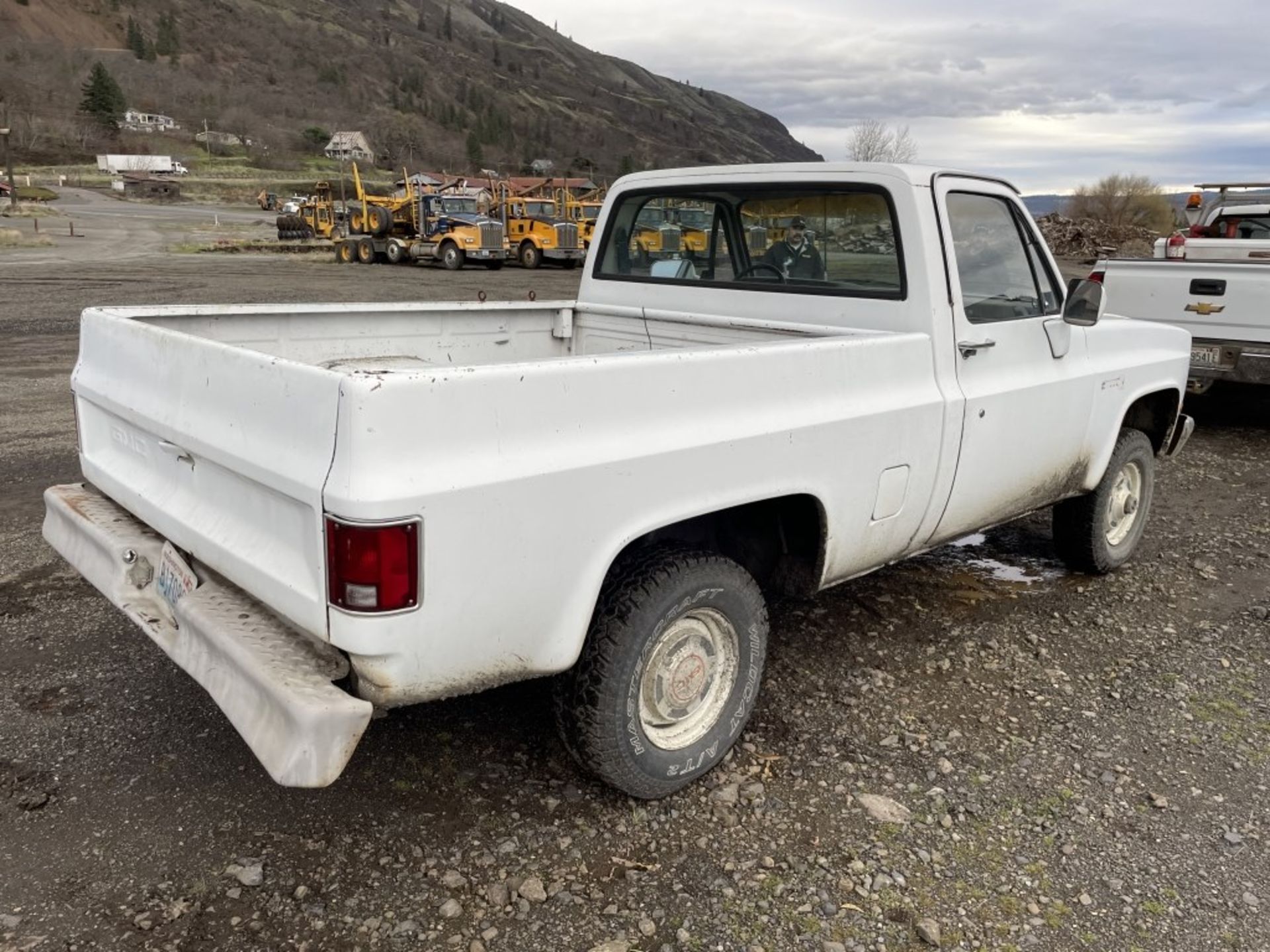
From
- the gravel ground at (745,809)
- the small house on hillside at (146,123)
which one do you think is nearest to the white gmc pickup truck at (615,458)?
the gravel ground at (745,809)

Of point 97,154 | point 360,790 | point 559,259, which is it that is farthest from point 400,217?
point 97,154

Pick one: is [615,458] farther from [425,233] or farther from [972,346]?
[425,233]

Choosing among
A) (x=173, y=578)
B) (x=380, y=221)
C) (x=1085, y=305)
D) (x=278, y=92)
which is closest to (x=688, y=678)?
(x=173, y=578)

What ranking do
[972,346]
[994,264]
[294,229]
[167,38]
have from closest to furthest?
[972,346] → [994,264] → [294,229] → [167,38]

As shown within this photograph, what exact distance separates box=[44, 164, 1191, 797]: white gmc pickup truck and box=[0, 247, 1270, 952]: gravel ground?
350mm

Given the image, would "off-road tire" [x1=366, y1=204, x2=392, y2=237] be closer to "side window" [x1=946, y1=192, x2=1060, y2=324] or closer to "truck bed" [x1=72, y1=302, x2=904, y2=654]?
"truck bed" [x1=72, y1=302, x2=904, y2=654]

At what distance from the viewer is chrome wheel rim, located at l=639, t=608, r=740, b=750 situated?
2955 millimetres

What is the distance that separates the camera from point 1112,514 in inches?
194

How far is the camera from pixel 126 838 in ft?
9.15

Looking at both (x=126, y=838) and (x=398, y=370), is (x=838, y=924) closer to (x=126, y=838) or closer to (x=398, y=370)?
(x=398, y=370)

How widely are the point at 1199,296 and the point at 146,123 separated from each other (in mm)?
146113

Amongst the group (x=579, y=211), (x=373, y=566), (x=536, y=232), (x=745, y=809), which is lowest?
(x=745, y=809)

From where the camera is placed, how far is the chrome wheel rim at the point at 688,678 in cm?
296

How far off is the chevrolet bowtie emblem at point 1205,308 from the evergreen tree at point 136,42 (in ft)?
591
